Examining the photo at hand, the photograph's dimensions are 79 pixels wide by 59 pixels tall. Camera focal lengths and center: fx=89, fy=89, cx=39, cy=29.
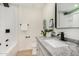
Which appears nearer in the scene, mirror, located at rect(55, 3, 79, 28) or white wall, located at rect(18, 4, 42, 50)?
mirror, located at rect(55, 3, 79, 28)

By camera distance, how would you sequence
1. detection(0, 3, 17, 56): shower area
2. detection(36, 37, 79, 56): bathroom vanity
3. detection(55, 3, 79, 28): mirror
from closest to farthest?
detection(36, 37, 79, 56): bathroom vanity < detection(55, 3, 79, 28): mirror < detection(0, 3, 17, 56): shower area

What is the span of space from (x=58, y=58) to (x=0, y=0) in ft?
3.22

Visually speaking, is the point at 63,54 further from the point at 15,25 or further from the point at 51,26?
the point at 51,26

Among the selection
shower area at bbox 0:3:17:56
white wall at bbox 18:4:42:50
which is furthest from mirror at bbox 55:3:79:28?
shower area at bbox 0:3:17:56

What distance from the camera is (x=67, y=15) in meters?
1.83

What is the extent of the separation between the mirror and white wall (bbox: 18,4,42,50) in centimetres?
51

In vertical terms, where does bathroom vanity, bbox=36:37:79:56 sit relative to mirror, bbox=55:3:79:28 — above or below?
below

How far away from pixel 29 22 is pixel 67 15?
0.81 metres

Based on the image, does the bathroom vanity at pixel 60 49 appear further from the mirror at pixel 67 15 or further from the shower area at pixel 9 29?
the shower area at pixel 9 29

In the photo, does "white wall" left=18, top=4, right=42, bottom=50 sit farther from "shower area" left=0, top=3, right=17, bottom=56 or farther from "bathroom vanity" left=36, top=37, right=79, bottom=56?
"bathroom vanity" left=36, top=37, right=79, bottom=56

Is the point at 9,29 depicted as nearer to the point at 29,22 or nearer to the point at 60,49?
the point at 29,22

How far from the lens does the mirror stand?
1610 mm

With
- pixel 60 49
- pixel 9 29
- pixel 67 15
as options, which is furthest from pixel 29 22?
pixel 60 49

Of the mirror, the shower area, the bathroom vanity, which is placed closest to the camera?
the bathroom vanity
